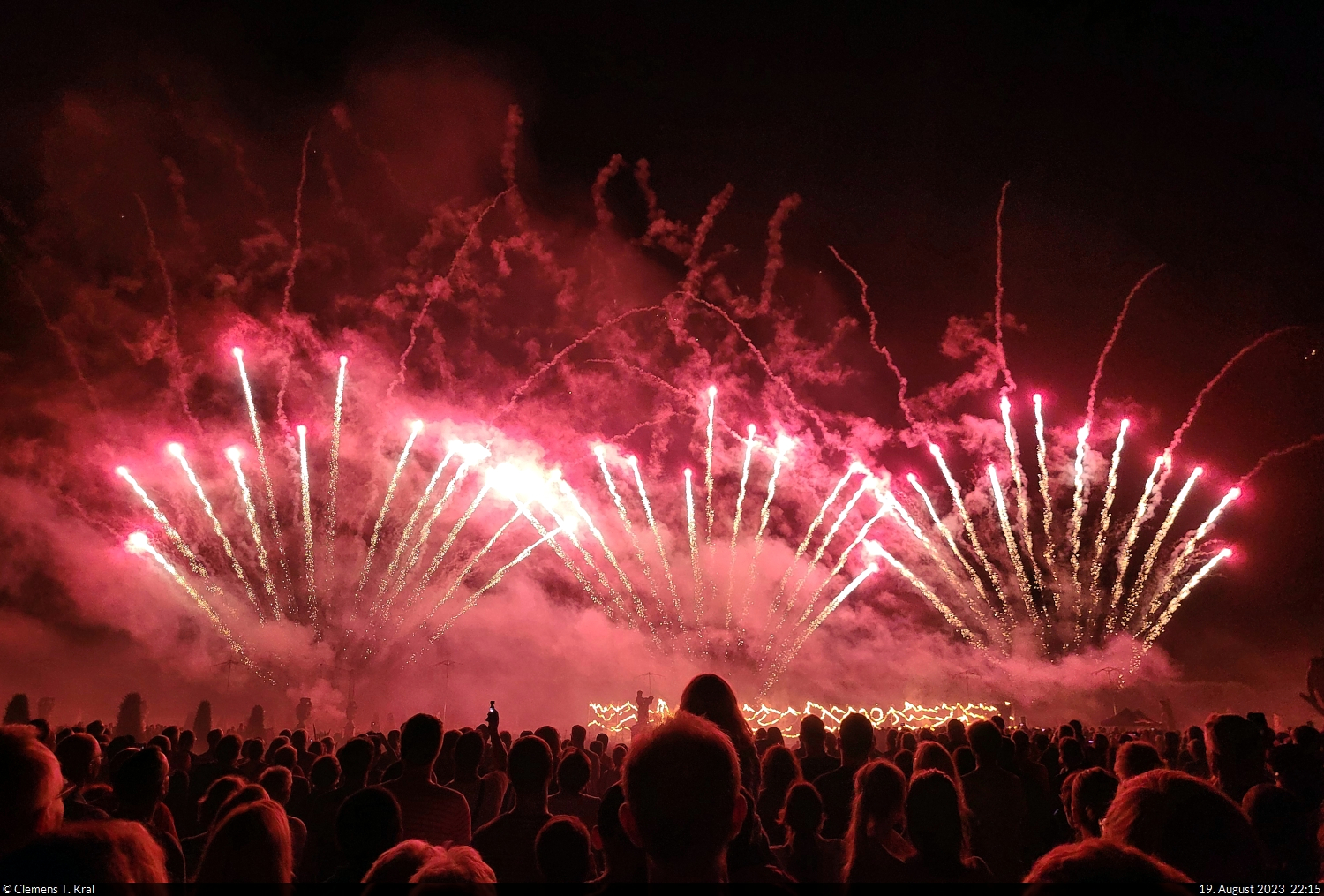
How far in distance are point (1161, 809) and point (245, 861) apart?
12.3 feet

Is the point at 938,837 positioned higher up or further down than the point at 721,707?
further down

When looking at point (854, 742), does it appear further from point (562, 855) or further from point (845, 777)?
point (562, 855)

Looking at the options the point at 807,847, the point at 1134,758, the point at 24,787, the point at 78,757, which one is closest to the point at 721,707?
the point at 807,847

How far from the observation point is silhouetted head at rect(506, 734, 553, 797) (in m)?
5.25

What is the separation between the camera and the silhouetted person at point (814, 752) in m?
7.03

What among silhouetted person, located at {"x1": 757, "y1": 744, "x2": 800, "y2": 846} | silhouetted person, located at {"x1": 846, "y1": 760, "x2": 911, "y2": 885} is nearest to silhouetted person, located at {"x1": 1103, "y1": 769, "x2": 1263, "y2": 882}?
silhouetted person, located at {"x1": 846, "y1": 760, "x2": 911, "y2": 885}

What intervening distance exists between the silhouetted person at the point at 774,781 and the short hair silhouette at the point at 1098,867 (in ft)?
13.3

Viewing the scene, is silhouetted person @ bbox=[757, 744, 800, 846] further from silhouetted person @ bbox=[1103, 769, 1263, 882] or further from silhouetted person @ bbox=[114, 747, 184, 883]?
silhouetted person @ bbox=[114, 747, 184, 883]

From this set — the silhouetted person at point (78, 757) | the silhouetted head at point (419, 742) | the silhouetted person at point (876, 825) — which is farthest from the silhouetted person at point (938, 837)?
the silhouetted person at point (78, 757)

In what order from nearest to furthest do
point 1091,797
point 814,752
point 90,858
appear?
point 90,858 < point 1091,797 < point 814,752

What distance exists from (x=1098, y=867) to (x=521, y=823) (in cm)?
409

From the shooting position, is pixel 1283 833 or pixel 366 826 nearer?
pixel 366 826

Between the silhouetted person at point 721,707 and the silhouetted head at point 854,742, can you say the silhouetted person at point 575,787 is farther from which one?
the silhouetted head at point 854,742

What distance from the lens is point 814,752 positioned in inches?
300
